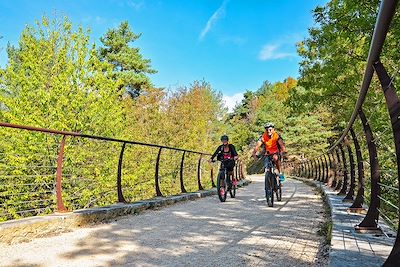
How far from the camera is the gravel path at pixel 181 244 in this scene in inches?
129

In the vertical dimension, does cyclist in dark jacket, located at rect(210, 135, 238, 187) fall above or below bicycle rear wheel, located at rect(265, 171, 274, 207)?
above

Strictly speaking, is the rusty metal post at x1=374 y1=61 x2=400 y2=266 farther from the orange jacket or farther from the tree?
the tree

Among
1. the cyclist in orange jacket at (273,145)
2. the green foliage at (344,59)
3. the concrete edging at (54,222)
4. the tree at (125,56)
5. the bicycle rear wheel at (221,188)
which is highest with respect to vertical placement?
the tree at (125,56)

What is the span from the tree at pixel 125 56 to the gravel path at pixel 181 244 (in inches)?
1162

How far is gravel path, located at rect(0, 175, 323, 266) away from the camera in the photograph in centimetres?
327

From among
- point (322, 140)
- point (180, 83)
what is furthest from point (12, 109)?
point (322, 140)

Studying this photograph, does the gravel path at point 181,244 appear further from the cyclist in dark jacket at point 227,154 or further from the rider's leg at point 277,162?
the cyclist in dark jacket at point 227,154

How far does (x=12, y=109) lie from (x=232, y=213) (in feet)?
38.9

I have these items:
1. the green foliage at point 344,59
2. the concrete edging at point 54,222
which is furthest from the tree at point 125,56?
the concrete edging at point 54,222

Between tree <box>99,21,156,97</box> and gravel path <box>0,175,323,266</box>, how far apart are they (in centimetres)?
2952

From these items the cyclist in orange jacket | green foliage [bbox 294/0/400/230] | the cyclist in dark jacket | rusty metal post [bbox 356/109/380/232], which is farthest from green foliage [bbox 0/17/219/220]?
rusty metal post [bbox 356/109/380/232]

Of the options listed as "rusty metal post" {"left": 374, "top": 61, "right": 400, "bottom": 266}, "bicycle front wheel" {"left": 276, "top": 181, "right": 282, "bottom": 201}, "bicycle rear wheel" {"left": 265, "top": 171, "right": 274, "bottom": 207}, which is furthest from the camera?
"bicycle front wheel" {"left": 276, "top": 181, "right": 282, "bottom": 201}

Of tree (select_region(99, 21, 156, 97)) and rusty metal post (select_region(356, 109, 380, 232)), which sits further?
tree (select_region(99, 21, 156, 97))

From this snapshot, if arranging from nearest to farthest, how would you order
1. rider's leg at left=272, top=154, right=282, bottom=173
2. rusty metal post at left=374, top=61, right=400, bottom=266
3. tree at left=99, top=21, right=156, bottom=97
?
1. rusty metal post at left=374, top=61, right=400, bottom=266
2. rider's leg at left=272, top=154, right=282, bottom=173
3. tree at left=99, top=21, right=156, bottom=97
